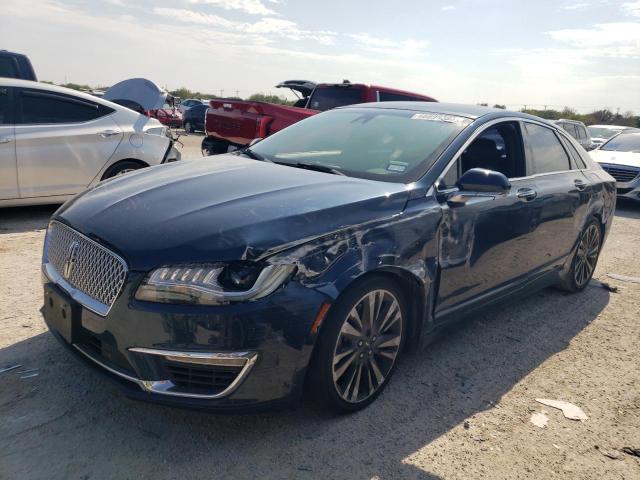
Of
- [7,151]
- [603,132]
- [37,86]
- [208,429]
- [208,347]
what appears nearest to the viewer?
[208,347]

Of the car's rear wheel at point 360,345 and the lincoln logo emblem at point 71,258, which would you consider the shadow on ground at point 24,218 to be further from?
the car's rear wheel at point 360,345

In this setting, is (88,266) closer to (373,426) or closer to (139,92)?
(373,426)

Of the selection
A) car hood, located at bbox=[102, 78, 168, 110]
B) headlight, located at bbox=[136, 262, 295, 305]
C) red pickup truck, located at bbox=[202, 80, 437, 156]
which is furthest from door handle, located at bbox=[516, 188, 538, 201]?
car hood, located at bbox=[102, 78, 168, 110]

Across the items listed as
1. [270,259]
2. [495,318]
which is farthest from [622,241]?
[270,259]

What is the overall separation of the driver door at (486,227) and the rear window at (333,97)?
5630mm

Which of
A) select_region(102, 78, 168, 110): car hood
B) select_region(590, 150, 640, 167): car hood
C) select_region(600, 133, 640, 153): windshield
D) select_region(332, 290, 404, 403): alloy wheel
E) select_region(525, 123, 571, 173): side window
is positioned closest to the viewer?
select_region(332, 290, 404, 403): alloy wheel

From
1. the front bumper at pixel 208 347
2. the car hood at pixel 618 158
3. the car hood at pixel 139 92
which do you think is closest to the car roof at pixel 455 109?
the front bumper at pixel 208 347

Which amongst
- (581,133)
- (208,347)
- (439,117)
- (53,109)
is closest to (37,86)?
(53,109)

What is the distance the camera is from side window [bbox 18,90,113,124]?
612 centimetres

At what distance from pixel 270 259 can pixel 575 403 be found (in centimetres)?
211

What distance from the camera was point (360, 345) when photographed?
284 cm

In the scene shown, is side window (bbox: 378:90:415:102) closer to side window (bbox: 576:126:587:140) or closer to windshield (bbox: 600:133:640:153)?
windshield (bbox: 600:133:640:153)

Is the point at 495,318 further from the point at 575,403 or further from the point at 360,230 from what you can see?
the point at 360,230

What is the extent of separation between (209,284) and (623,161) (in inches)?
427
